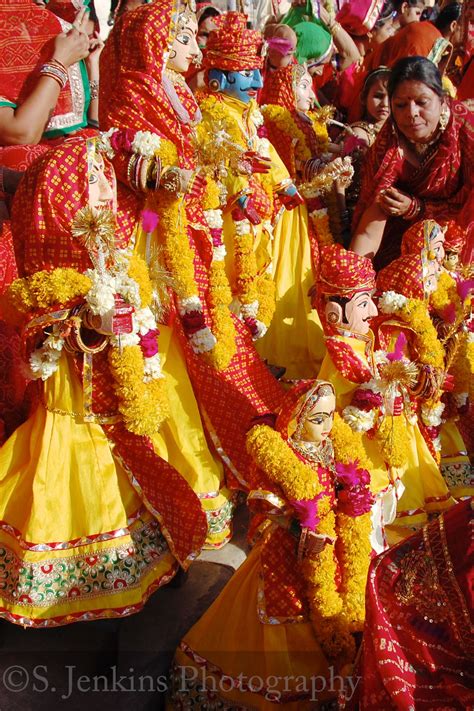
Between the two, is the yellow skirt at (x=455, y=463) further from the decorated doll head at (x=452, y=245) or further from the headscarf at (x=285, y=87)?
the headscarf at (x=285, y=87)

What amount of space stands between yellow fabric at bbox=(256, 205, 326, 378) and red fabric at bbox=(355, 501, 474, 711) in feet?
9.39

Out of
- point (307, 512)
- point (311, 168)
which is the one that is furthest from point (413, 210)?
point (307, 512)

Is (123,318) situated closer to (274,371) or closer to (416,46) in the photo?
(274,371)

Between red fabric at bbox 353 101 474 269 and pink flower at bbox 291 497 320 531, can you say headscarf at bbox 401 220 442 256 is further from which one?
pink flower at bbox 291 497 320 531

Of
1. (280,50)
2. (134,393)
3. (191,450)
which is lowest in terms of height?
(191,450)

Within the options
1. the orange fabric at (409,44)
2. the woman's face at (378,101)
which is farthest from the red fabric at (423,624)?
the orange fabric at (409,44)

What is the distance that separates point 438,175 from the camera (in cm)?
449

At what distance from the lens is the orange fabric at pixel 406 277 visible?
12.3ft

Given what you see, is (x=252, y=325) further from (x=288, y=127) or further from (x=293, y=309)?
(x=288, y=127)

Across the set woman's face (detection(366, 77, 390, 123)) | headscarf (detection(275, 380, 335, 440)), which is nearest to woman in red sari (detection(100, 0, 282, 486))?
headscarf (detection(275, 380, 335, 440))

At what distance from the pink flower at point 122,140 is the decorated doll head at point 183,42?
22.5 inches

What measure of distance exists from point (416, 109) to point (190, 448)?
2.36 meters

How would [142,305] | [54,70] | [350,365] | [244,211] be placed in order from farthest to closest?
[244,211], [54,70], [350,365], [142,305]

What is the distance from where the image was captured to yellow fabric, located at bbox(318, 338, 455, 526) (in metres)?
3.34
